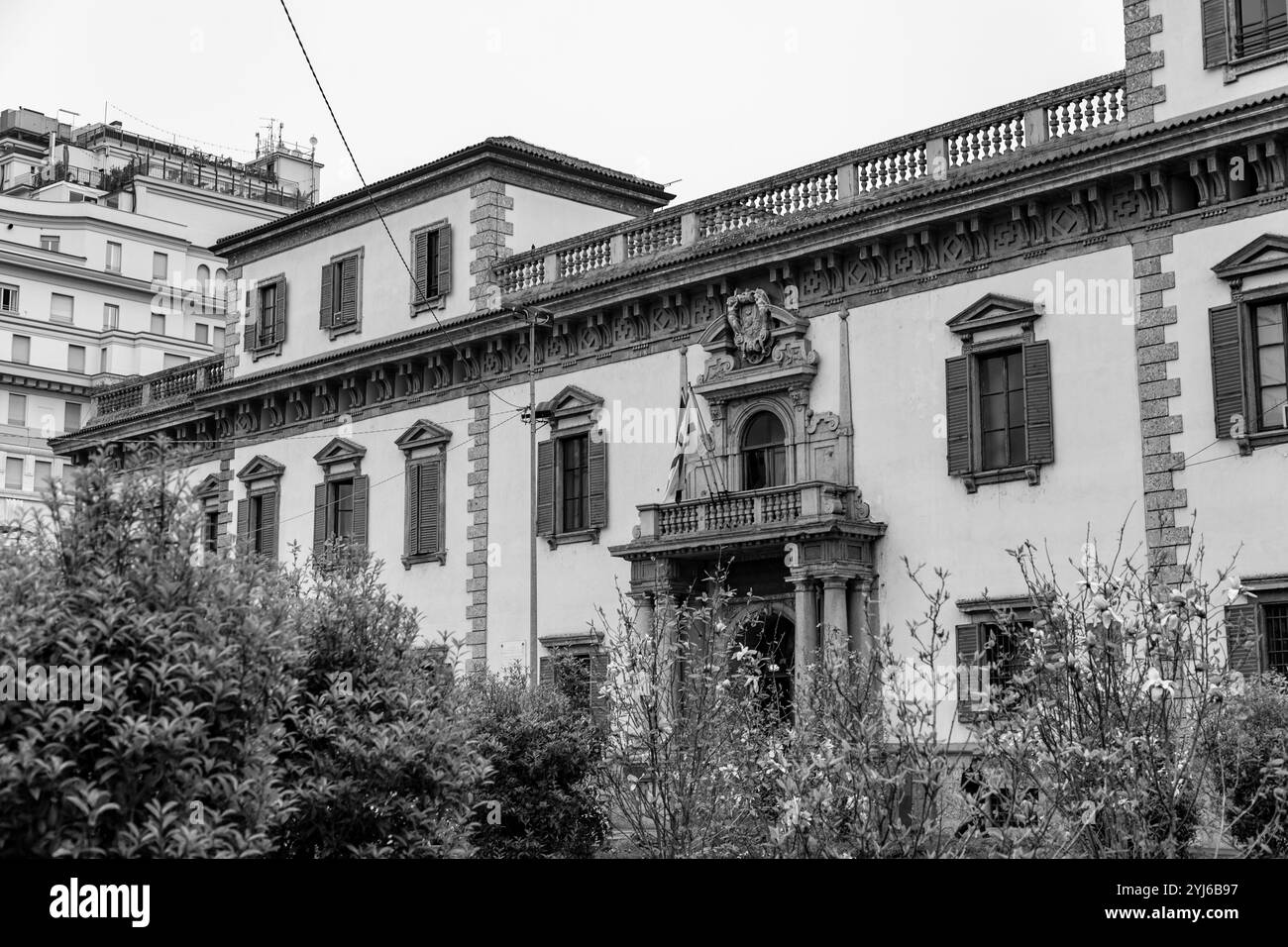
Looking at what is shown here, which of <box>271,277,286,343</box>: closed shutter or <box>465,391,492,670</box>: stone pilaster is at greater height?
<box>271,277,286,343</box>: closed shutter

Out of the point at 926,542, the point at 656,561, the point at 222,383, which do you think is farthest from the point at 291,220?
the point at 926,542

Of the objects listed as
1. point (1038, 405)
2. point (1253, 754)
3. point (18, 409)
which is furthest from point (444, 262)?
point (18, 409)

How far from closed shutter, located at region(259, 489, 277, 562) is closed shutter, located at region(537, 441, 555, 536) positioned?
892 cm

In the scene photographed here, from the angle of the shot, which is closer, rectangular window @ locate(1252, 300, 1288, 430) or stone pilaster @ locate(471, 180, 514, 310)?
rectangular window @ locate(1252, 300, 1288, 430)

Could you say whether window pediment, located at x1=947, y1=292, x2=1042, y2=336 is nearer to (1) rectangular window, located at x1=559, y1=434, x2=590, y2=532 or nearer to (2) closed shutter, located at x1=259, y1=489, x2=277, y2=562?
(1) rectangular window, located at x1=559, y1=434, x2=590, y2=532

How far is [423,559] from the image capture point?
3450cm

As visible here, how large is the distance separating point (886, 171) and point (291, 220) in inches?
676

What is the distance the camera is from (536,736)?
64.1 ft

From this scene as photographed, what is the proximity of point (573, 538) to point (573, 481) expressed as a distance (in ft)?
3.88

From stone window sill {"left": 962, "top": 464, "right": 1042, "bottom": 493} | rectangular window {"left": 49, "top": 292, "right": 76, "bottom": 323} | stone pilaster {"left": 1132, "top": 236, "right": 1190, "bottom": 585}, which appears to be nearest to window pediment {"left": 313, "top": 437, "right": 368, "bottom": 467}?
stone window sill {"left": 962, "top": 464, "right": 1042, "bottom": 493}

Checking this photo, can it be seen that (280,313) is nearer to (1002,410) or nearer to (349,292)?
(349,292)

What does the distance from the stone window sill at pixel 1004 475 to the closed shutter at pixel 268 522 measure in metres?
18.6

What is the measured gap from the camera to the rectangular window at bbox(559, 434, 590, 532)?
31406 millimetres

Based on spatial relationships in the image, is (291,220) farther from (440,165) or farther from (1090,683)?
(1090,683)
